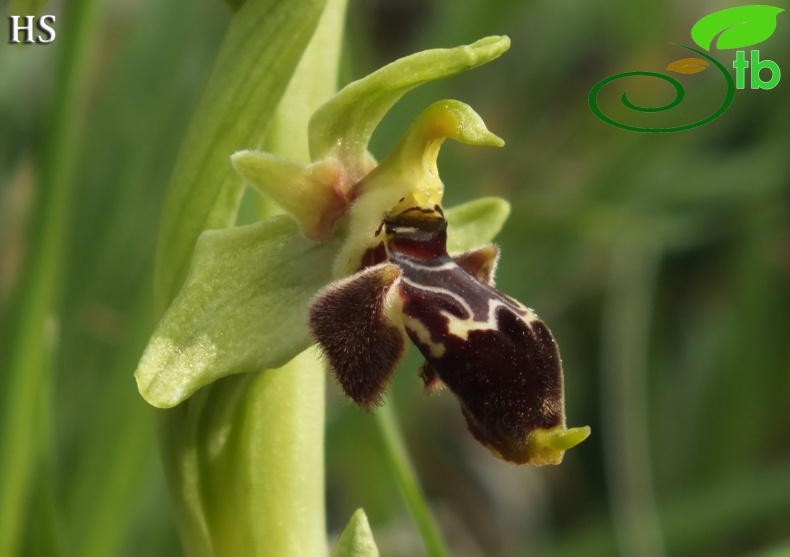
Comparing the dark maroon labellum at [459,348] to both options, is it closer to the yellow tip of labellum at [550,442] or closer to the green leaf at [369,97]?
the yellow tip of labellum at [550,442]

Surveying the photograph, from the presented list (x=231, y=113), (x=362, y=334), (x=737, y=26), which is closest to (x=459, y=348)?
(x=362, y=334)

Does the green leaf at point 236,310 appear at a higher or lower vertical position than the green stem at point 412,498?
higher

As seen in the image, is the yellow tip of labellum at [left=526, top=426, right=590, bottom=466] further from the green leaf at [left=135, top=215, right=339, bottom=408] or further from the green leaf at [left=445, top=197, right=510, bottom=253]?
the green leaf at [left=445, top=197, right=510, bottom=253]

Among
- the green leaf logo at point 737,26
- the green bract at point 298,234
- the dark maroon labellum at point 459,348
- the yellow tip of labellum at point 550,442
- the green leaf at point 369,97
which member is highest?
the green leaf logo at point 737,26

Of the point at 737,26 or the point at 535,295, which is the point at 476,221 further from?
the point at 535,295

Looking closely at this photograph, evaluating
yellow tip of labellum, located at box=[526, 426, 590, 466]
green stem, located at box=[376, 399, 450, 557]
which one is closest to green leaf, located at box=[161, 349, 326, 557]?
green stem, located at box=[376, 399, 450, 557]

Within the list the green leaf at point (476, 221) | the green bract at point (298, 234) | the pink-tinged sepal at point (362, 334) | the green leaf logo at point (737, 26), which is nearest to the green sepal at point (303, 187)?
the green bract at point (298, 234)
